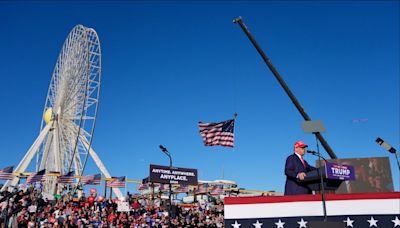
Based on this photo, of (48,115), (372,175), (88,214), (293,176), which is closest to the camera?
(293,176)

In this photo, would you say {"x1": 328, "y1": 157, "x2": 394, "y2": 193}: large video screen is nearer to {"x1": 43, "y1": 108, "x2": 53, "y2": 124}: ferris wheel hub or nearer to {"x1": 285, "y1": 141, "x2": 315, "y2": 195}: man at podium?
{"x1": 285, "y1": 141, "x2": 315, "y2": 195}: man at podium

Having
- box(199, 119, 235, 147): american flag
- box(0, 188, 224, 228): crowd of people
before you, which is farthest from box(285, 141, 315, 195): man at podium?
box(199, 119, 235, 147): american flag

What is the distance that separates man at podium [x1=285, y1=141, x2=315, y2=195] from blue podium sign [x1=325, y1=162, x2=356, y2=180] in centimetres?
64

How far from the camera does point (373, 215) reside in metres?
6.89

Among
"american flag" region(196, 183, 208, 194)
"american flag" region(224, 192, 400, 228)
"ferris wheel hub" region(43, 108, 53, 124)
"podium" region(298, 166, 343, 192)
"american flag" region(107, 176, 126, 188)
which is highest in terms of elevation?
"ferris wheel hub" region(43, 108, 53, 124)

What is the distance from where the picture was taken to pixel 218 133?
78.4ft

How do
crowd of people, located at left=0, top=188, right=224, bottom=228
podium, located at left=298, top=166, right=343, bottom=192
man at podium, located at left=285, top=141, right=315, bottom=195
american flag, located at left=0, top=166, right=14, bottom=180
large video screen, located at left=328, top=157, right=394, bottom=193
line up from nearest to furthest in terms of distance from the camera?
podium, located at left=298, top=166, right=343, bottom=192 < man at podium, located at left=285, top=141, right=315, bottom=195 < large video screen, located at left=328, top=157, right=394, bottom=193 < crowd of people, located at left=0, top=188, right=224, bottom=228 < american flag, located at left=0, top=166, right=14, bottom=180

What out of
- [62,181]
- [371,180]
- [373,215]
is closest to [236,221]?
Answer: [373,215]

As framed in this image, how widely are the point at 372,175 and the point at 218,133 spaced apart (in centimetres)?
1529

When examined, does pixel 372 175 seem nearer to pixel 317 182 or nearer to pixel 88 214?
pixel 317 182

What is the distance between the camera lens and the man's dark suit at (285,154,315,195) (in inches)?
316

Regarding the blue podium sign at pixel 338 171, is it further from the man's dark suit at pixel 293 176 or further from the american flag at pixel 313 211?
the man's dark suit at pixel 293 176

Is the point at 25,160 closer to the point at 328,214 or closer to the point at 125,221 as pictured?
the point at 125,221

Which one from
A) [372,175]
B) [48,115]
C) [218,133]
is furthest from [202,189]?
[372,175]
